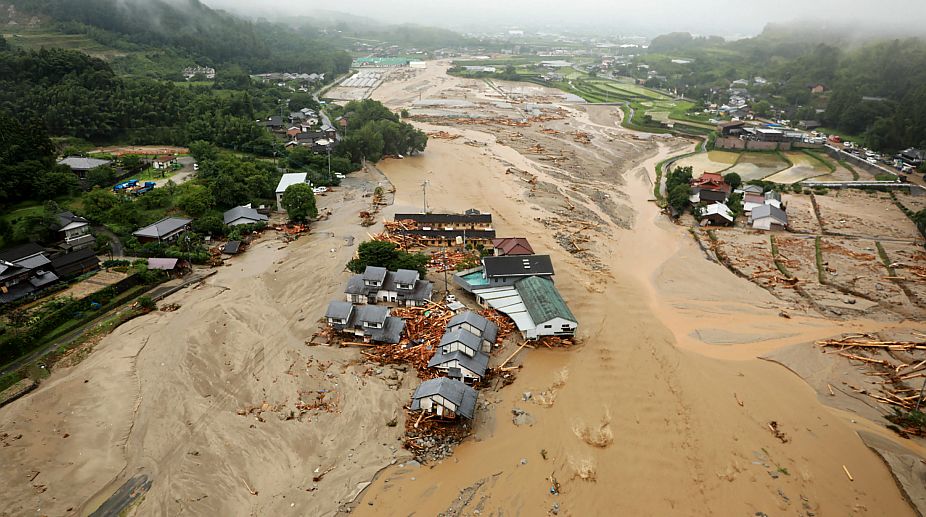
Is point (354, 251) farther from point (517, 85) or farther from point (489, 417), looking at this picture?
point (517, 85)

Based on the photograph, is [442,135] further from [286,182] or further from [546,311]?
[546,311]

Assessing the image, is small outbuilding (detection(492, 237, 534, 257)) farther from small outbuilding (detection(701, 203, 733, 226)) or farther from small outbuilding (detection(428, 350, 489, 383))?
small outbuilding (detection(701, 203, 733, 226))

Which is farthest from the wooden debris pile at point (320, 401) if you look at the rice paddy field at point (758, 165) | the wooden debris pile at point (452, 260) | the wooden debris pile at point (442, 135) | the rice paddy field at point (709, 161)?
the wooden debris pile at point (442, 135)

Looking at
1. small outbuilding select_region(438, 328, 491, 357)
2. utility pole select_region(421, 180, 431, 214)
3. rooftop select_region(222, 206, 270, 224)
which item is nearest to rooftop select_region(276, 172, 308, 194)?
rooftop select_region(222, 206, 270, 224)

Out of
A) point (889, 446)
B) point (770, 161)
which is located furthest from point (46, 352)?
point (770, 161)

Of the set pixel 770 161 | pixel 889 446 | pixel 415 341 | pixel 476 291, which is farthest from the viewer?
pixel 770 161
